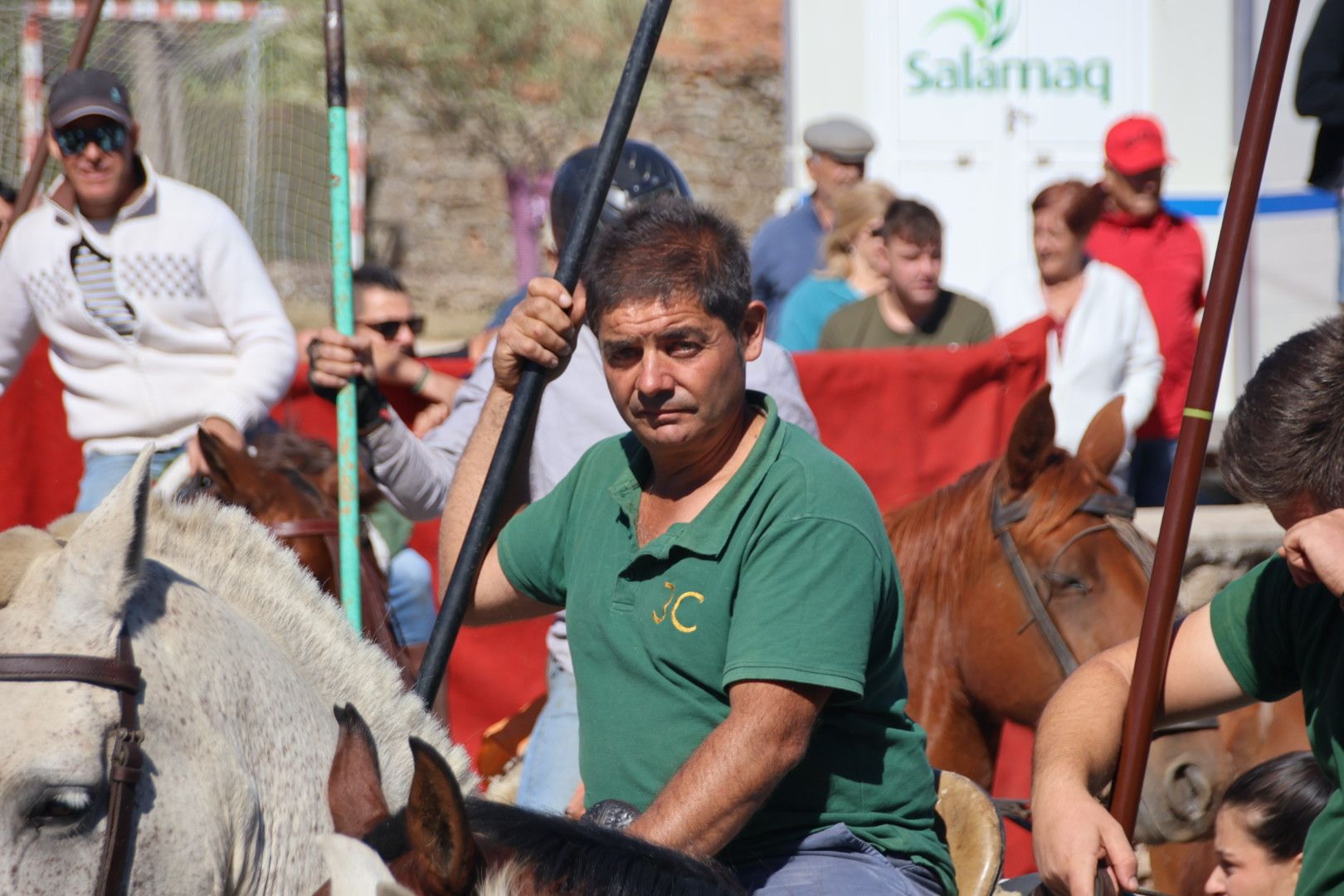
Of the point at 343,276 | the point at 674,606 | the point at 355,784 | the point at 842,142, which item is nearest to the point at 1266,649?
the point at 674,606

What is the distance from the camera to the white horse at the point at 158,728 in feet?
6.44

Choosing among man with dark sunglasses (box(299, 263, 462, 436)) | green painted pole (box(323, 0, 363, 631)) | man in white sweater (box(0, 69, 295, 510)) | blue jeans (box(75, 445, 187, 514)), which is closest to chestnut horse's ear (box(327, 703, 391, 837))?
green painted pole (box(323, 0, 363, 631))

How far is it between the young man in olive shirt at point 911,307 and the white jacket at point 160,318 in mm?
2636

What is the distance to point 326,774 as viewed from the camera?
2.24 m

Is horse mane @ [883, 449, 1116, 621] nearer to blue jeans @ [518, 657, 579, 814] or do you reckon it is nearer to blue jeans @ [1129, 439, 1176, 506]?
blue jeans @ [518, 657, 579, 814]

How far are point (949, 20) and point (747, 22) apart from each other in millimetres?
9998

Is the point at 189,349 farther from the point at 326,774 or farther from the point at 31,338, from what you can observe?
the point at 326,774

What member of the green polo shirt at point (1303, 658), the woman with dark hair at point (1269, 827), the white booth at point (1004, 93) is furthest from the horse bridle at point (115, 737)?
the white booth at point (1004, 93)

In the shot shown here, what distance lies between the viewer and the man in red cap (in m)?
6.73

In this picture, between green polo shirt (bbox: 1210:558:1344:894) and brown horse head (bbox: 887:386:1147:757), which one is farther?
brown horse head (bbox: 887:386:1147:757)

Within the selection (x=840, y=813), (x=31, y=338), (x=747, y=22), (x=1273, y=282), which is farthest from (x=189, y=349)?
(x=747, y=22)

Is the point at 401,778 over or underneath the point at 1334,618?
underneath

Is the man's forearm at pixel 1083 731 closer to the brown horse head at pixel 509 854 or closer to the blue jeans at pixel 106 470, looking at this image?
the brown horse head at pixel 509 854

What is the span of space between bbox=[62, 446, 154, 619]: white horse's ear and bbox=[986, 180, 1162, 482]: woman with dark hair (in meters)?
4.47
